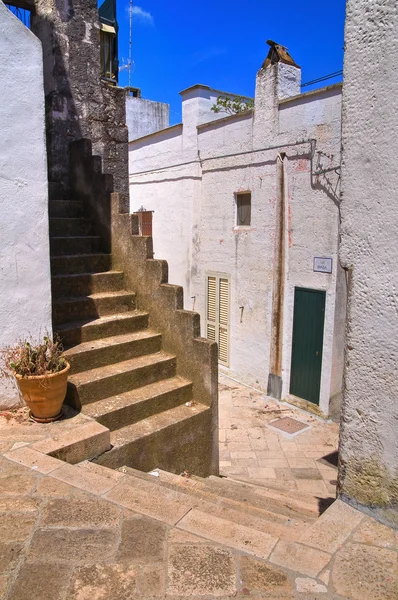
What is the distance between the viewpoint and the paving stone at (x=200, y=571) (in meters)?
2.01

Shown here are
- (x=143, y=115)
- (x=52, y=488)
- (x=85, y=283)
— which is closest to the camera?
(x=52, y=488)

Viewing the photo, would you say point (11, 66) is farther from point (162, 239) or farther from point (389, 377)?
point (162, 239)

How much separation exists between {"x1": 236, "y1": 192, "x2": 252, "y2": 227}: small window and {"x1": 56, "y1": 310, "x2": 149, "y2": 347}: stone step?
16.2 feet

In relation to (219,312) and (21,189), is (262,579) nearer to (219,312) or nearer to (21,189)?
(21,189)

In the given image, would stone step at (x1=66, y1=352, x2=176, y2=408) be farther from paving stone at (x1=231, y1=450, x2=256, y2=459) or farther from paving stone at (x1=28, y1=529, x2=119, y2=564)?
paving stone at (x1=231, y1=450, x2=256, y2=459)

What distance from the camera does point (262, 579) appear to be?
206 cm

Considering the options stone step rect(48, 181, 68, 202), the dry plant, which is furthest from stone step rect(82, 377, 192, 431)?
stone step rect(48, 181, 68, 202)

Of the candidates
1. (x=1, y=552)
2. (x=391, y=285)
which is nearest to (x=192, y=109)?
(x=391, y=285)

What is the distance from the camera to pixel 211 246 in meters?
10.7

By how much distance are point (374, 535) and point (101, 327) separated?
3.65 metres

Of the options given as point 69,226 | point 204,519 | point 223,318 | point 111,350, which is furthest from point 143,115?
point 204,519

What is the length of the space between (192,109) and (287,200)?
3.87 m

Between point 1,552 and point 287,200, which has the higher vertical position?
point 287,200

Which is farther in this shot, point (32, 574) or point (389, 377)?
point (389, 377)
